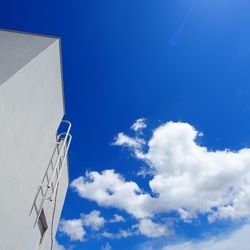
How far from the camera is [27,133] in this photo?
5.61m

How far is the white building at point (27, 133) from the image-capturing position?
15.3 feet

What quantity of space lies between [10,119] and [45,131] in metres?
2.29

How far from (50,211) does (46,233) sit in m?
0.64

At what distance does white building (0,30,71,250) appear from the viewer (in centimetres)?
465

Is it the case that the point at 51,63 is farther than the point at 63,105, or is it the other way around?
the point at 63,105

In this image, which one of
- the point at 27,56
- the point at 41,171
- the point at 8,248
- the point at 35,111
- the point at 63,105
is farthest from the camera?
the point at 63,105

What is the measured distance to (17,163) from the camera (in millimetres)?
5133

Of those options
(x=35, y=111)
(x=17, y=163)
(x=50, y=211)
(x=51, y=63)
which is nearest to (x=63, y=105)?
(x=51, y=63)

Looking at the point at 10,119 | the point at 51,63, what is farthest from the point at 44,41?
the point at 10,119

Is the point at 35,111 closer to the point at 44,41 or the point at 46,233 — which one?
the point at 44,41

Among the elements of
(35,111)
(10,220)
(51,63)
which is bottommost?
(10,220)

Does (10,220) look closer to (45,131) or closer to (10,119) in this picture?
(10,119)

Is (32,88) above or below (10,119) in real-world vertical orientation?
above

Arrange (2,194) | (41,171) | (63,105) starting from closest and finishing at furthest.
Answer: (2,194) < (41,171) < (63,105)
